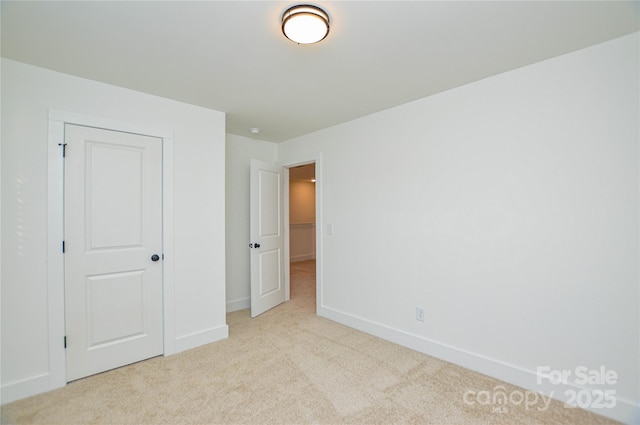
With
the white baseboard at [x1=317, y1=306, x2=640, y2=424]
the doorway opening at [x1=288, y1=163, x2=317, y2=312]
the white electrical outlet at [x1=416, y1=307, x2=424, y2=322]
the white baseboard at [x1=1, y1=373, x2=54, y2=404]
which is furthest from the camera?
the doorway opening at [x1=288, y1=163, x2=317, y2=312]

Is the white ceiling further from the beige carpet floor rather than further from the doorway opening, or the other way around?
the doorway opening

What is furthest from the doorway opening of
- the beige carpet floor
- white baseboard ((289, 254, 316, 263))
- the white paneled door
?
the white paneled door

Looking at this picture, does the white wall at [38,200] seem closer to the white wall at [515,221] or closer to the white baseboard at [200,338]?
the white baseboard at [200,338]

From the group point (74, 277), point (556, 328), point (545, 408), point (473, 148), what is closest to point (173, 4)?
point (74, 277)

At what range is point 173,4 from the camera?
58.1 inches

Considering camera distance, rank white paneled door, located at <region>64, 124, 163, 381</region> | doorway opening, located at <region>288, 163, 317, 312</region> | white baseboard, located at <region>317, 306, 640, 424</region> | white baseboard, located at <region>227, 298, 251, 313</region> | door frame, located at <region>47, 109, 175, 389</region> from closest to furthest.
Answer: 1. white baseboard, located at <region>317, 306, 640, 424</region>
2. door frame, located at <region>47, 109, 175, 389</region>
3. white paneled door, located at <region>64, 124, 163, 381</region>
4. white baseboard, located at <region>227, 298, 251, 313</region>
5. doorway opening, located at <region>288, 163, 317, 312</region>

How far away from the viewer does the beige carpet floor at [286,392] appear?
182cm

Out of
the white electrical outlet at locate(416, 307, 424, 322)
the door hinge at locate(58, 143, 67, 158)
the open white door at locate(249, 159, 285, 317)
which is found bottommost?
the white electrical outlet at locate(416, 307, 424, 322)

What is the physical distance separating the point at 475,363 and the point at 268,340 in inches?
77.1

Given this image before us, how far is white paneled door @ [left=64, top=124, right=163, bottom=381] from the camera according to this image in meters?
2.26

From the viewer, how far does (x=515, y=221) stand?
2184 mm

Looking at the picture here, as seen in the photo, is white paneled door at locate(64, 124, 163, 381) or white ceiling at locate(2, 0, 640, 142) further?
white paneled door at locate(64, 124, 163, 381)

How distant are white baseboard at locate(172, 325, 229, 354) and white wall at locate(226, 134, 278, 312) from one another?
2.84ft

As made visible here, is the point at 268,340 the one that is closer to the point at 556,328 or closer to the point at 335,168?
the point at 335,168
